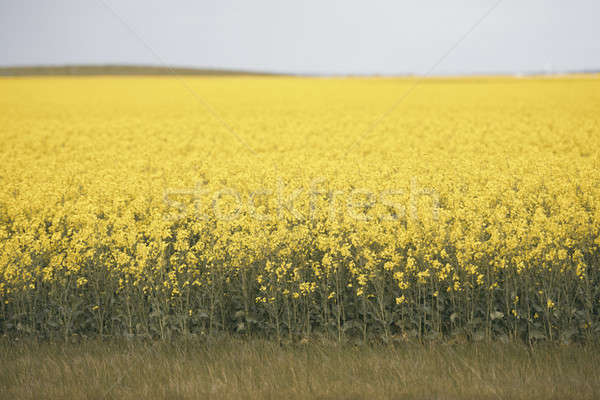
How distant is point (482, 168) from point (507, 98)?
26.1 m

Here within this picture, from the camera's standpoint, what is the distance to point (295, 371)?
5461 millimetres

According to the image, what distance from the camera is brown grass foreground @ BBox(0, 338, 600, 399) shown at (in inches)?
197

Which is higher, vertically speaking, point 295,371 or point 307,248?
point 307,248
